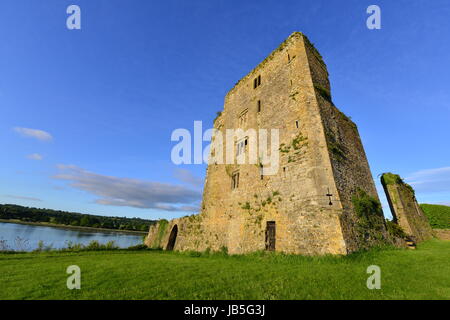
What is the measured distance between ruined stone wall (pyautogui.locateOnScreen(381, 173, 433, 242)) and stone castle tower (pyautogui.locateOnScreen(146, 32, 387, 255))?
595cm

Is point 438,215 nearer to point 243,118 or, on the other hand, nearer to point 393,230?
point 393,230

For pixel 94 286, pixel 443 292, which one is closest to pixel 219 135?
pixel 94 286

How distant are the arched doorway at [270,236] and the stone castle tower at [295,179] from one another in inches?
2.3

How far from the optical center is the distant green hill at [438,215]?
2419 cm

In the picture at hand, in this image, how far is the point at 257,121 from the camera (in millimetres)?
16141

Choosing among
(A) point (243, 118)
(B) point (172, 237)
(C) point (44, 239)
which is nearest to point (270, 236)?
(A) point (243, 118)

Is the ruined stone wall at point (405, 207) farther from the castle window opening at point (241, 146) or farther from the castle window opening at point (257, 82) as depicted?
the castle window opening at point (257, 82)

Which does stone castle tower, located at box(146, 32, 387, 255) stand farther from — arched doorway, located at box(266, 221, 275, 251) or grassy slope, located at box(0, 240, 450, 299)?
grassy slope, located at box(0, 240, 450, 299)

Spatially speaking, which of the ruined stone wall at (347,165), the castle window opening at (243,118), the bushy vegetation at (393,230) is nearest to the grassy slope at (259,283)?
the ruined stone wall at (347,165)

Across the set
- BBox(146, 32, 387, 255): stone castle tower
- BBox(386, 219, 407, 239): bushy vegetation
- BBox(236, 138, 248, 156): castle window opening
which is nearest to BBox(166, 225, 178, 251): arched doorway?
BBox(146, 32, 387, 255): stone castle tower

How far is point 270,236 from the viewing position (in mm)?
12477
